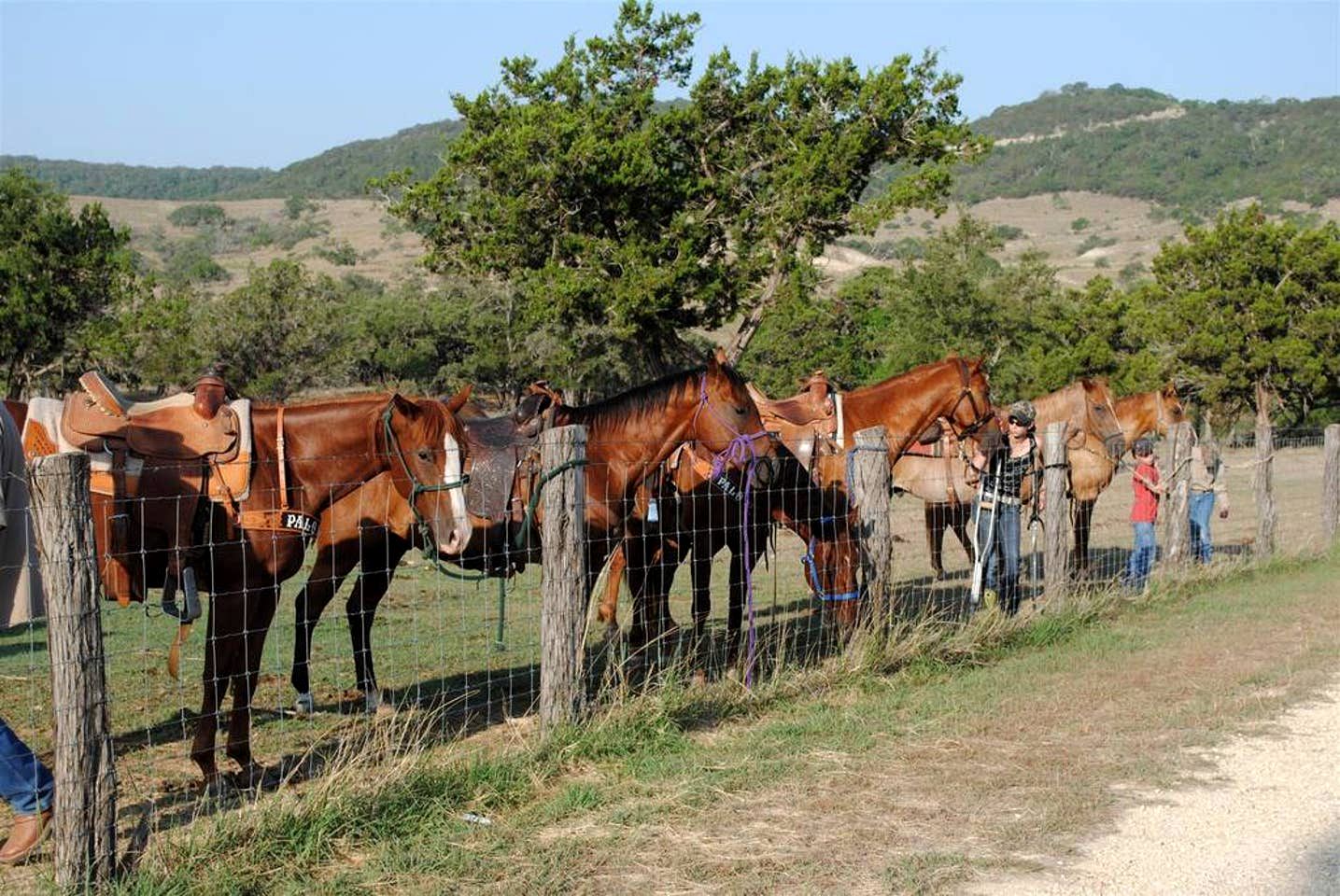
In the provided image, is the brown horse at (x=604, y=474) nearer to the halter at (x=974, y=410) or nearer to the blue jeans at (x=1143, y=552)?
the halter at (x=974, y=410)

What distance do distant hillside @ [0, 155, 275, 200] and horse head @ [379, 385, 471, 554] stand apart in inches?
6264

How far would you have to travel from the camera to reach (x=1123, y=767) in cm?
553

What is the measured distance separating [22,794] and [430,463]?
94.5 inches

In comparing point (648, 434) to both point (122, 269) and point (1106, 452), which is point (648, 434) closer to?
point (1106, 452)

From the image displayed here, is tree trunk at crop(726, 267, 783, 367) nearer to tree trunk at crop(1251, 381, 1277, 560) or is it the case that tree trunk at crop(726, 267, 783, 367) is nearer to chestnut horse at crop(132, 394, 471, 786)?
tree trunk at crop(1251, 381, 1277, 560)

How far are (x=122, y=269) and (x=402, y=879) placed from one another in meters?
26.2

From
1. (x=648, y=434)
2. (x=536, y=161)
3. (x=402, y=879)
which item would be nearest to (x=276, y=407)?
(x=648, y=434)

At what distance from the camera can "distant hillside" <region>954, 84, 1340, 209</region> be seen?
12631 cm

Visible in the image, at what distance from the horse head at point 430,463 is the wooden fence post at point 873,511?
9.45ft

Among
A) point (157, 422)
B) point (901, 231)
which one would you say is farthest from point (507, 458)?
point (901, 231)

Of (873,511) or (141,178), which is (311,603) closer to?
(873,511)

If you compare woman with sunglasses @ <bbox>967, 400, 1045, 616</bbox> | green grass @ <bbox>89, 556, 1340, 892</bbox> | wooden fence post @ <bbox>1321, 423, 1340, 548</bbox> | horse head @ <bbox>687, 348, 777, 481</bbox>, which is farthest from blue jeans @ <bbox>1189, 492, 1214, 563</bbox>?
horse head @ <bbox>687, 348, 777, 481</bbox>

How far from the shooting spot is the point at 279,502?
5.57 m

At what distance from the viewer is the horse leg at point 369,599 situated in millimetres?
7043
